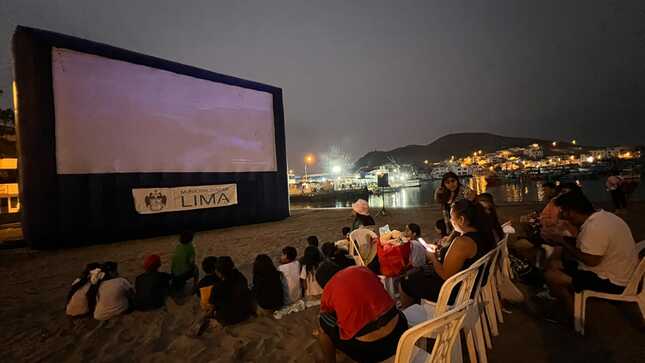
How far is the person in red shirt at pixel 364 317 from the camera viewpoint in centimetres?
185

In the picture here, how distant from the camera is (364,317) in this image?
187 cm

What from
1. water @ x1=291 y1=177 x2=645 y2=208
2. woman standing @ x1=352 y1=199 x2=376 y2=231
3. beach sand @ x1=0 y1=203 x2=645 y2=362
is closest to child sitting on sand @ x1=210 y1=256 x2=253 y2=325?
beach sand @ x1=0 y1=203 x2=645 y2=362

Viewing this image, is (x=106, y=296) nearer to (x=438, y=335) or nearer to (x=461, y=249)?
(x=438, y=335)

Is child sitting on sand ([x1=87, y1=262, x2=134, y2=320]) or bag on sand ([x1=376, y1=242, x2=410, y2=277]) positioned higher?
bag on sand ([x1=376, y1=242, x2=410, y2=277])

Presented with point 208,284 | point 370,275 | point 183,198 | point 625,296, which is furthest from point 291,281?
point 183,198

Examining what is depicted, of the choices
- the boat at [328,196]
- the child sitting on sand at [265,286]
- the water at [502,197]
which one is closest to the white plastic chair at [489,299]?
the child sitting on sand at [265,286]

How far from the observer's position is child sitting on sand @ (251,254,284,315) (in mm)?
3639

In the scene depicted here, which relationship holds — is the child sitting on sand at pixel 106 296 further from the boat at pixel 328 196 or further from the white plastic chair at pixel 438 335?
the boat at pixel 328 196

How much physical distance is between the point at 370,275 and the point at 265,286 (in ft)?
6.95

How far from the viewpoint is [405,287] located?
120 inches

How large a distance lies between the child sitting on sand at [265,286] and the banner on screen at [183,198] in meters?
7.77

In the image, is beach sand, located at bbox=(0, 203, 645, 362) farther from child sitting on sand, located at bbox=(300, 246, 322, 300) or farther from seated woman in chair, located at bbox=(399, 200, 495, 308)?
seated woman in chair, located at bbox=(399, 200, 495, 308)

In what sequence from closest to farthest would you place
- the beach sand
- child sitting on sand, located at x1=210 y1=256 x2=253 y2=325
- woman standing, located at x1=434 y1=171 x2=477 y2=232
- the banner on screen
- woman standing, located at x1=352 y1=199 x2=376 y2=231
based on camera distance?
the beach sand, child sitting on sand, located at x1=210 y1=256 x2=253 y2=325, woman standing, located at x1=352 y1=199 x2=376 y2=231, woman standing, located at x1=434 y1=171 x2=477 y2=232, the banner on screen

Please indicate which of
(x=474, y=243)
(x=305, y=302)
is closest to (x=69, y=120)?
(x=305, y=302)
